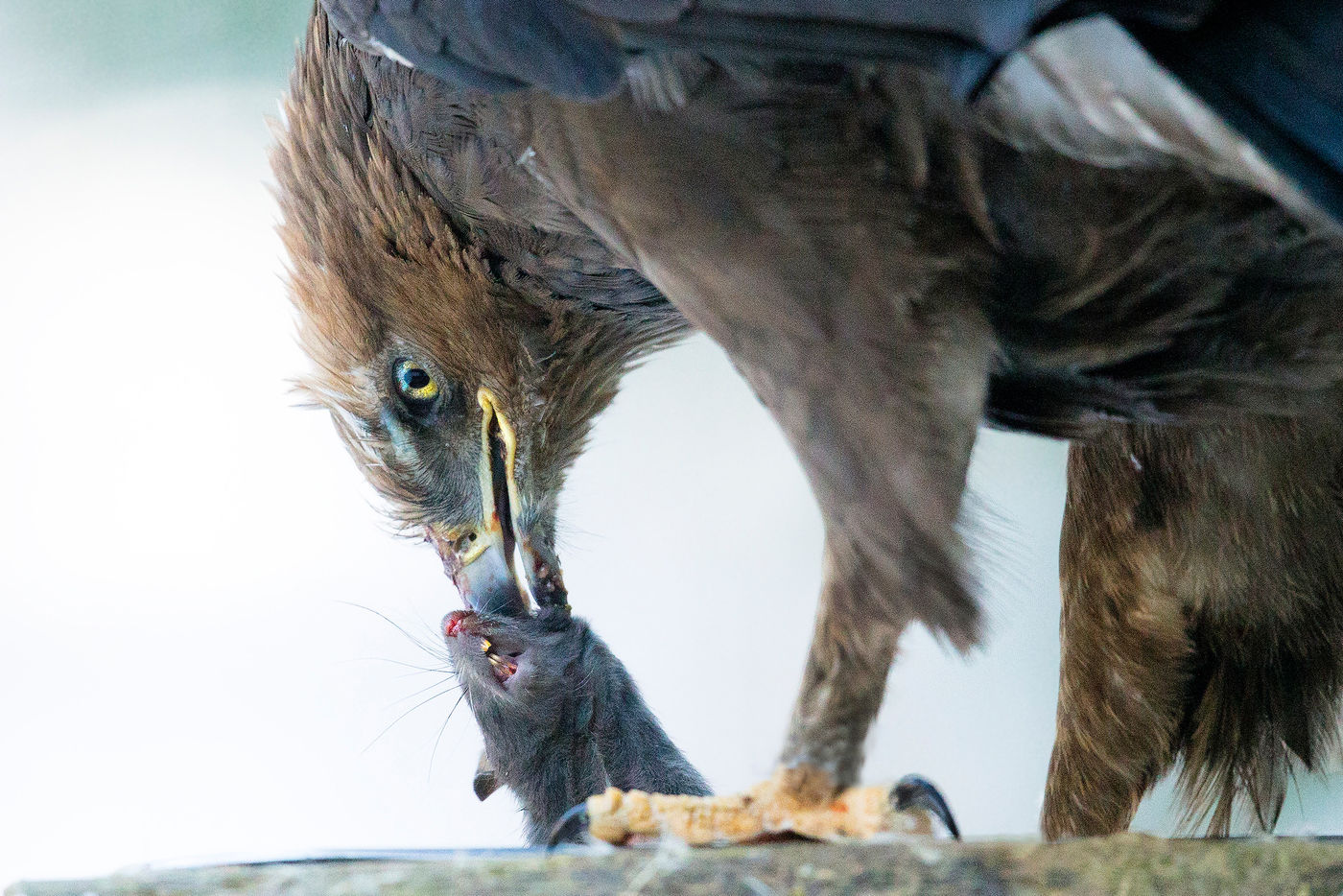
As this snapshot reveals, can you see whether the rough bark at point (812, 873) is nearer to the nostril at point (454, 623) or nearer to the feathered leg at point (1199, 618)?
the feathered leg at point (1199, 618)

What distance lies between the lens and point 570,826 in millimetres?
1355

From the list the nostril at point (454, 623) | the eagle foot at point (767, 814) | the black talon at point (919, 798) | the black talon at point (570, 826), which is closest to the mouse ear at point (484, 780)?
the nostril at point (454, 623)

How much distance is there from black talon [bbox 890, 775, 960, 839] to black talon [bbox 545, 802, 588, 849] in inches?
11.9

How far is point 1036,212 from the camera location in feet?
3.96

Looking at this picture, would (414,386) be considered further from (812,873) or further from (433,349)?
(812,873)

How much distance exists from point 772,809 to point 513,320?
0.77m

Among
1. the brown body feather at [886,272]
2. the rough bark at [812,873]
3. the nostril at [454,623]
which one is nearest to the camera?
the rough bark at [812,873]

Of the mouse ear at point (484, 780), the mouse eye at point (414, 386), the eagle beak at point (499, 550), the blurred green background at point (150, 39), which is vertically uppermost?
the blurred green background at point (150, 39)

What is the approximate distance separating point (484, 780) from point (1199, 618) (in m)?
0.98

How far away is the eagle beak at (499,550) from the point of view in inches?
73.0

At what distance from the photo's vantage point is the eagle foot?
1.25 metres

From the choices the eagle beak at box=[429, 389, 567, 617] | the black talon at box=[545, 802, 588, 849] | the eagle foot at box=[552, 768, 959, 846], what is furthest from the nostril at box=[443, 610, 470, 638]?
the eagle foot at box=[552, 768, 959, 846]

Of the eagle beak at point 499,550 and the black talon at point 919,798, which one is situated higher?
the eagle beak at point 499,550

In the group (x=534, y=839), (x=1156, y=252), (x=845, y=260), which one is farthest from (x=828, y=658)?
(x=534, y=839)
